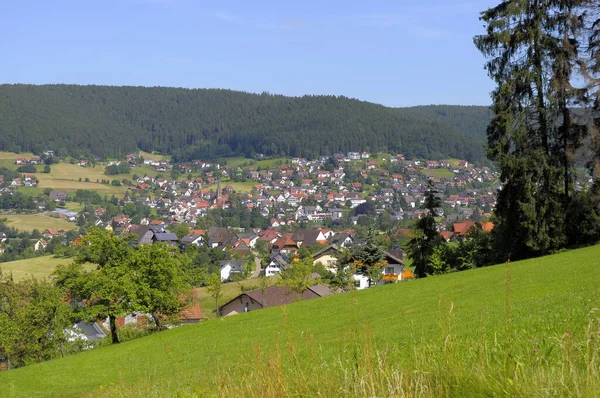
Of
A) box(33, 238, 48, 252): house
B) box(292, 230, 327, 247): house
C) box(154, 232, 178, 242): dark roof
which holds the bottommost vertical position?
box(33, 238, 48, 252): house

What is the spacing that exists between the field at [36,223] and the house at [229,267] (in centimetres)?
5922

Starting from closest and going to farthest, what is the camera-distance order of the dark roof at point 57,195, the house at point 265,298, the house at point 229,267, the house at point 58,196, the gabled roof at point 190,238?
1. the house at point 265,298
2. the house at point 229,267
3. the gabled roof at point 190,238
4. the house at point 58,196
5. the dark roof at point 57,195

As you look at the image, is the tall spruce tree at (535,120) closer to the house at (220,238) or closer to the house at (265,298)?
the house at (265,298)

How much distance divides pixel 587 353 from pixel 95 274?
29.7 meters

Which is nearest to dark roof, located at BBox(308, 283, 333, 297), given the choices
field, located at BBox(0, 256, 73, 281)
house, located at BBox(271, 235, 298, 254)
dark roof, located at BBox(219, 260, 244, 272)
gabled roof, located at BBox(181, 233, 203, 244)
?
dark roof, located at BBox(219, 260, 244, 272)

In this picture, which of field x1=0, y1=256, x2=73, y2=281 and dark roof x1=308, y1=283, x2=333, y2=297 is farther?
field x1=0, y1=256, x2=73, y2=281

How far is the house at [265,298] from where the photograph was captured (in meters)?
48.4

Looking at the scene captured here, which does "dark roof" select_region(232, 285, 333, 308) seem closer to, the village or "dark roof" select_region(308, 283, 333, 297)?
"dark roof" select_region(308, 283, 333, 297)

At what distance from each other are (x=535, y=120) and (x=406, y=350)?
21.6m

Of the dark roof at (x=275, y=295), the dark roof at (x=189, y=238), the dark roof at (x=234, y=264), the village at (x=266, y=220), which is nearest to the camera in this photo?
the dark roof at (x=275, y=295)

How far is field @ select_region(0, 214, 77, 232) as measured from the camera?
142m

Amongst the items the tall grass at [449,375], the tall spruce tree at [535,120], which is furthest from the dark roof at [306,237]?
the tall grass at [449,375]

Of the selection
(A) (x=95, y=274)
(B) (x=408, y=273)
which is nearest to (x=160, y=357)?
(A) (x=95, y=274)

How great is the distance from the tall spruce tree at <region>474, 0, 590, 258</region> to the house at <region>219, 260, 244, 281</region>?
68278mm
